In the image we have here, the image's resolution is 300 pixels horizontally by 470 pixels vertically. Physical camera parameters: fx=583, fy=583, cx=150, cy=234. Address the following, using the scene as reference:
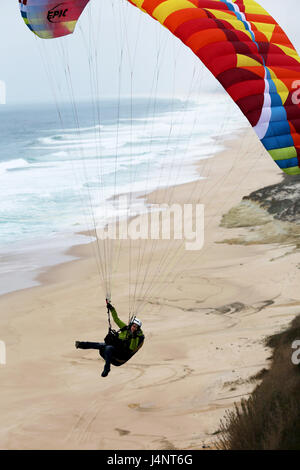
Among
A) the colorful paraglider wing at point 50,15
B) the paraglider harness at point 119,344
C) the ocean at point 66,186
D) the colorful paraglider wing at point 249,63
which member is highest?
the ocean at point 66,186

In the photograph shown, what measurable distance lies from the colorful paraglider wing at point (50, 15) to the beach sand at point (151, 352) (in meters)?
6.06

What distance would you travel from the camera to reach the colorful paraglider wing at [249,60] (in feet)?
26.3

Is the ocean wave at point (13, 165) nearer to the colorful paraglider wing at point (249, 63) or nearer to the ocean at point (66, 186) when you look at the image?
the ocean at point (66, 186)

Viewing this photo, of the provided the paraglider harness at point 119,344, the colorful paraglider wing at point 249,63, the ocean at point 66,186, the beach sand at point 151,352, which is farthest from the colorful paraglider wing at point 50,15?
the beach sand at point 151,352

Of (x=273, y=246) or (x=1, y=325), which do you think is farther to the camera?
(x=273, y=246)

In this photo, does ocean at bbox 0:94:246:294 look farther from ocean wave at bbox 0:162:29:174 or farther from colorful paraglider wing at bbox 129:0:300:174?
colorful paraglider wing at bbox 129:0:300:174

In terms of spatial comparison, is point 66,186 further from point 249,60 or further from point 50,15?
point 249,60

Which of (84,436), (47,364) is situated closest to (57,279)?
(47,364)

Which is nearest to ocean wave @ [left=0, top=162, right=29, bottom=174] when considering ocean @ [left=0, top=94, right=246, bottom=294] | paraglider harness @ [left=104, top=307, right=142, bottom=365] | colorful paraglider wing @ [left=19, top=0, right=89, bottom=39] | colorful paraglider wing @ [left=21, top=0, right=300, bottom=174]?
ocean @ [left=0, top=94, right=246, bottom=294]

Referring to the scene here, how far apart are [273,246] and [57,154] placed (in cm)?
3855

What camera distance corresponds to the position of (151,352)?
37.4ft

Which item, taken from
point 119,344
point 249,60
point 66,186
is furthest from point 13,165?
point 119,344

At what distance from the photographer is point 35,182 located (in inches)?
1449

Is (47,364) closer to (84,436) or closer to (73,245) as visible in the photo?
(84,436)
